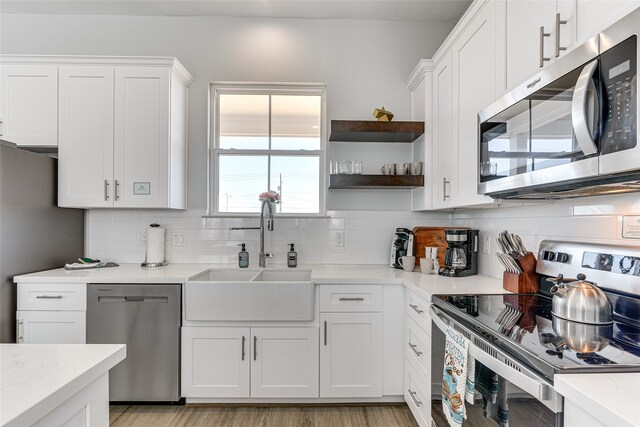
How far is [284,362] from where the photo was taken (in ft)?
7.47

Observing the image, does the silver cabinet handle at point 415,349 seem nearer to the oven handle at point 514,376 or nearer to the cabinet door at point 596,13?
the oven handle at point 514,376

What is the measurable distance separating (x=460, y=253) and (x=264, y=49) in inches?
88.1

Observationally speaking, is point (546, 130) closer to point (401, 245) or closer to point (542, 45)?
point (542, 45)

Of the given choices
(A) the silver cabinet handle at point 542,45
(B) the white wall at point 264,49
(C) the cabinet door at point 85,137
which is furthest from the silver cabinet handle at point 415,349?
(C) the cabinet door at point 85,137

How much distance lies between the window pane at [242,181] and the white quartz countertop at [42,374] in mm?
2094

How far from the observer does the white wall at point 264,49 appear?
2.98 meters

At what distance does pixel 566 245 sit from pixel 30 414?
74.2 inches

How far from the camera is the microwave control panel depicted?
0.90 metres

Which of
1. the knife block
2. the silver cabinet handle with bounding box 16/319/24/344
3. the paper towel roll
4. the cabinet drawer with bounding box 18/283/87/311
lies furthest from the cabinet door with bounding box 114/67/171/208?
the knife block

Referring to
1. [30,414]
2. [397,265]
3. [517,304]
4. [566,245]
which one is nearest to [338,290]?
[397,265]

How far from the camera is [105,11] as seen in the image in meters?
2.94

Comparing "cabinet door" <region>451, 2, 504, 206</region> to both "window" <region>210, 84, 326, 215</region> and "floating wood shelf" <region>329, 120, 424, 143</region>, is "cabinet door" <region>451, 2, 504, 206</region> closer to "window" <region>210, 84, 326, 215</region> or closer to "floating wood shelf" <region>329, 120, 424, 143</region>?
"floating wood shelf" <region>329, 120, 424, 143</region>

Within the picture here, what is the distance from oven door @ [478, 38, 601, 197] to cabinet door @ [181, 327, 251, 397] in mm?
1717

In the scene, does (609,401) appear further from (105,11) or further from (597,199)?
(105,11)
